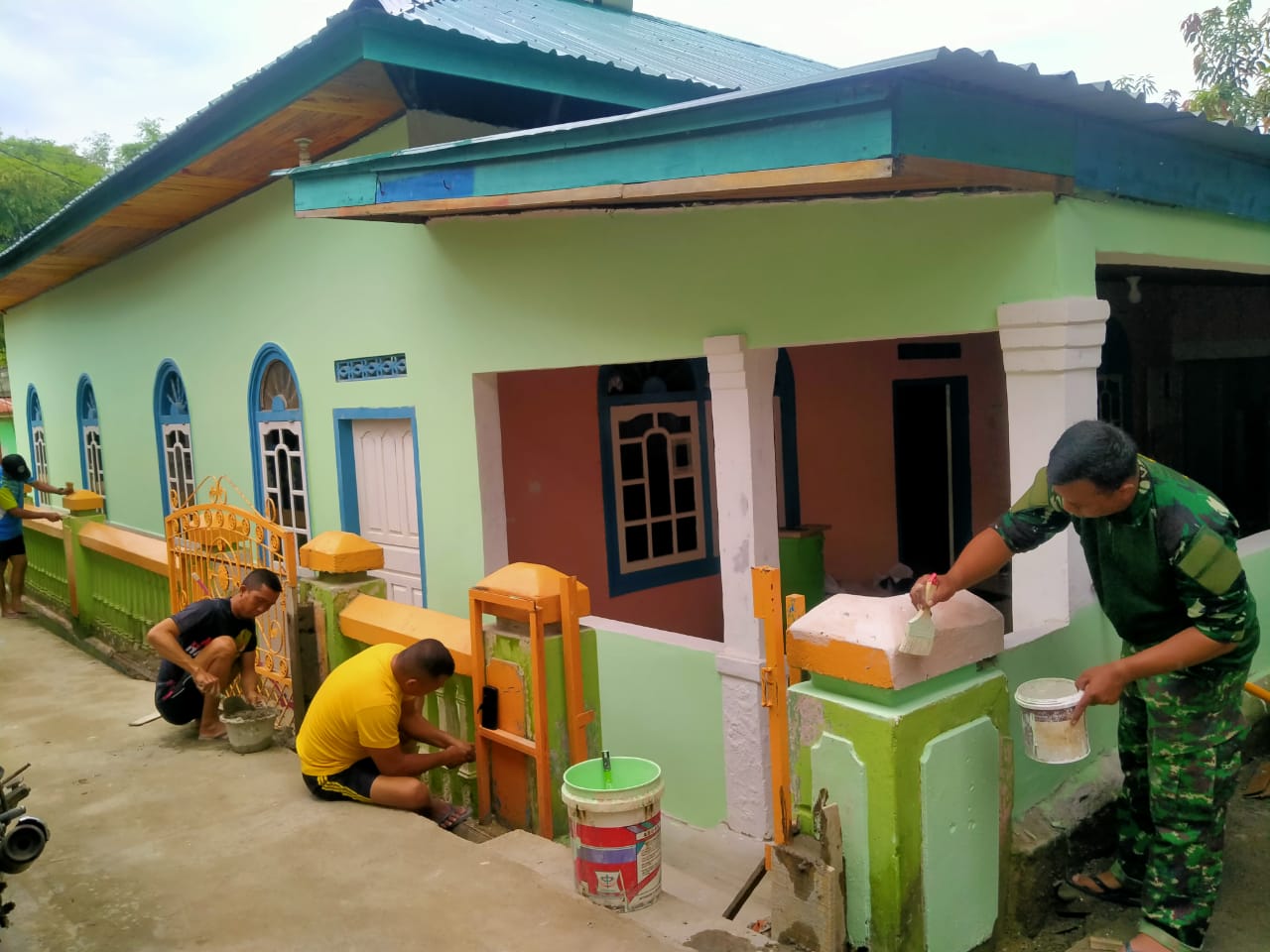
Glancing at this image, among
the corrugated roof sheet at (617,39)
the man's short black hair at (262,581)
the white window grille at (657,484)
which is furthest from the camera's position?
the white window grille at (657,484)

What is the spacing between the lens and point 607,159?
4074mm

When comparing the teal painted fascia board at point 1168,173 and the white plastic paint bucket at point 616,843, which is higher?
the teal painted fascia board at point 1168,173

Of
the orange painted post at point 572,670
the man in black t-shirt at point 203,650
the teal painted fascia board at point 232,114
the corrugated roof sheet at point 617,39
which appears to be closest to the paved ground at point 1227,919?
the orange painted post at point 572,670

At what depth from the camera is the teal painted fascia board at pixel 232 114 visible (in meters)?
5.89

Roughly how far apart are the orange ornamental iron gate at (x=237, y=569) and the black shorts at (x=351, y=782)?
1.17m

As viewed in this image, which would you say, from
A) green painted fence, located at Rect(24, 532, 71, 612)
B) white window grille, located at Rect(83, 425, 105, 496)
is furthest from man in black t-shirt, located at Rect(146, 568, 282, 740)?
white window grille, located at Rect(83, 425, 105, 496)

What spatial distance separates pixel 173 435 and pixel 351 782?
Result: 7965 mm

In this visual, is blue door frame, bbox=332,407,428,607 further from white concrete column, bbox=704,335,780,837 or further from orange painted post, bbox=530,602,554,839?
orange painted post, bbox=530,602,554,839

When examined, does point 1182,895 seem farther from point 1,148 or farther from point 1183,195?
point 1,148

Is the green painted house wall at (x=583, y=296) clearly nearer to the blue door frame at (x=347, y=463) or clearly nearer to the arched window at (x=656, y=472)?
the blue door frame at (x=347, y=463)

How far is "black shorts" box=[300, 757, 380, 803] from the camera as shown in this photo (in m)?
4.68

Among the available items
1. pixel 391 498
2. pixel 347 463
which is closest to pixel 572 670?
pixel 391 498

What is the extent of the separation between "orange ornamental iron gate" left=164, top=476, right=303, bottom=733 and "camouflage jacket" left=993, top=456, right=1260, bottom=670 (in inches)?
158

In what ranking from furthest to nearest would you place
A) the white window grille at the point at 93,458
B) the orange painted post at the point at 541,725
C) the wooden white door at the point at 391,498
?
the white window grille at the point at 93,458
the wooden white door at the point at 391,498
the orange painted post at the point at 541,725
